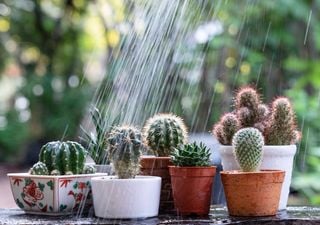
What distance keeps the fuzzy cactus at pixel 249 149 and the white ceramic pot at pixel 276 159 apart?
0.07 meters

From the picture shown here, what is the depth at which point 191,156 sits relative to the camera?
4.34ft

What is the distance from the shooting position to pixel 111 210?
4.16 ft

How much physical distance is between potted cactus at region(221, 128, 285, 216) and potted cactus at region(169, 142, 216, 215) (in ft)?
0.13

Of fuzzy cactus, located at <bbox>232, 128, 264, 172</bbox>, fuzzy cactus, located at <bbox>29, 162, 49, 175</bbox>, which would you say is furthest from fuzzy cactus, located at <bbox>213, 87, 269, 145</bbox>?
fuzzy cactus, located at <bbox>29, 162, 49, 175</bbox>

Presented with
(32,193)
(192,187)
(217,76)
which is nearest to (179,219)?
(192,187)

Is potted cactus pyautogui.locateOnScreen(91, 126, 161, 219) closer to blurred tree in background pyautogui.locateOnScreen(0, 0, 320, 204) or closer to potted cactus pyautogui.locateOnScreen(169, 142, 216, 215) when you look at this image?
potted cactus pyautogui.locateOnScreen(169, 142, 216, 215)

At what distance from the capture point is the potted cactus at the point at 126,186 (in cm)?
126

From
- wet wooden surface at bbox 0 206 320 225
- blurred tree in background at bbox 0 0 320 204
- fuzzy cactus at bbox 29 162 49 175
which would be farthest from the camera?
blurred tree in background at bbox 0 0 320 204

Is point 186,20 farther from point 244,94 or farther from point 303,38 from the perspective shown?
point 244,94

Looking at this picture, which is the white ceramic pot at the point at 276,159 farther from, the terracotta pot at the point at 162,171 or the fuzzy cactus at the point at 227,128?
the terracotta pot at the point at 162,171

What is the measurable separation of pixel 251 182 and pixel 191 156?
132 mm

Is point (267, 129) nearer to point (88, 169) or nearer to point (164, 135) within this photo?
point (164, 135)

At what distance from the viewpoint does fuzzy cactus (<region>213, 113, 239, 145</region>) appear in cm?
143

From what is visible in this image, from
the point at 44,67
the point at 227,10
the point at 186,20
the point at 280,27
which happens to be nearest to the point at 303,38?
the point at 280,27
